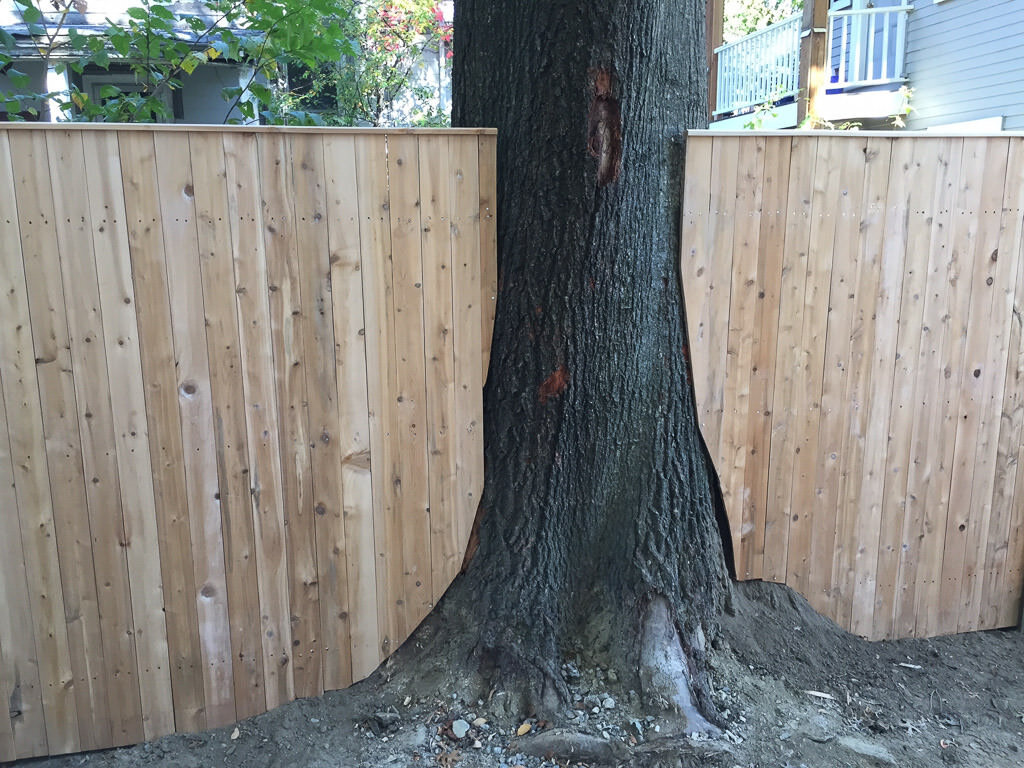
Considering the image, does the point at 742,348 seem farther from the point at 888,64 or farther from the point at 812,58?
the point at 888,64

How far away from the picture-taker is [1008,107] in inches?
323

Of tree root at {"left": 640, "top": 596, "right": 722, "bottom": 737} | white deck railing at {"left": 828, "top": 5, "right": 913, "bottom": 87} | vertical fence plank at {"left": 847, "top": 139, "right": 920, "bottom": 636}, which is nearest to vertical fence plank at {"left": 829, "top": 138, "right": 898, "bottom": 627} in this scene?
vertical fence plank at {"left": 847, "top": 139, "right": 920, "bottom": 636}

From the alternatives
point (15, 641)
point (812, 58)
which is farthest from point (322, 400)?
point (812, 58)

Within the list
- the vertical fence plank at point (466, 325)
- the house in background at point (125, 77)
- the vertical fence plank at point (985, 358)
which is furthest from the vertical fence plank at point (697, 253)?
the house in background at point (125, 77)

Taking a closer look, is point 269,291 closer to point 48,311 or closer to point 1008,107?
point 48,311

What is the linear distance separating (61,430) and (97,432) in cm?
10

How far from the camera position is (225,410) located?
2.61 m

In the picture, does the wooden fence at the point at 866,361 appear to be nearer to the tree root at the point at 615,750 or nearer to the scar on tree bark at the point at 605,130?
the scar on tree bark at the point at 605,130

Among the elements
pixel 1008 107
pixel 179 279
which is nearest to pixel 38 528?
pixel 179 279

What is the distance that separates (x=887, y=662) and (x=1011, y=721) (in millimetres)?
438

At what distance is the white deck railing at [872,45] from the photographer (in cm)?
984

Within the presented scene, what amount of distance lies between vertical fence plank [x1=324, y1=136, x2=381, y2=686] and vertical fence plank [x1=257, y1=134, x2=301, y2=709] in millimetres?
129

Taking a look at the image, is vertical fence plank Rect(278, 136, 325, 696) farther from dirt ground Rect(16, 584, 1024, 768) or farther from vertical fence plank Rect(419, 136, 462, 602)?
vertical fence plank Rect(419, 136, 462, 602)

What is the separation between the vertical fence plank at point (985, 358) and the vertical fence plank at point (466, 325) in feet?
6.47
